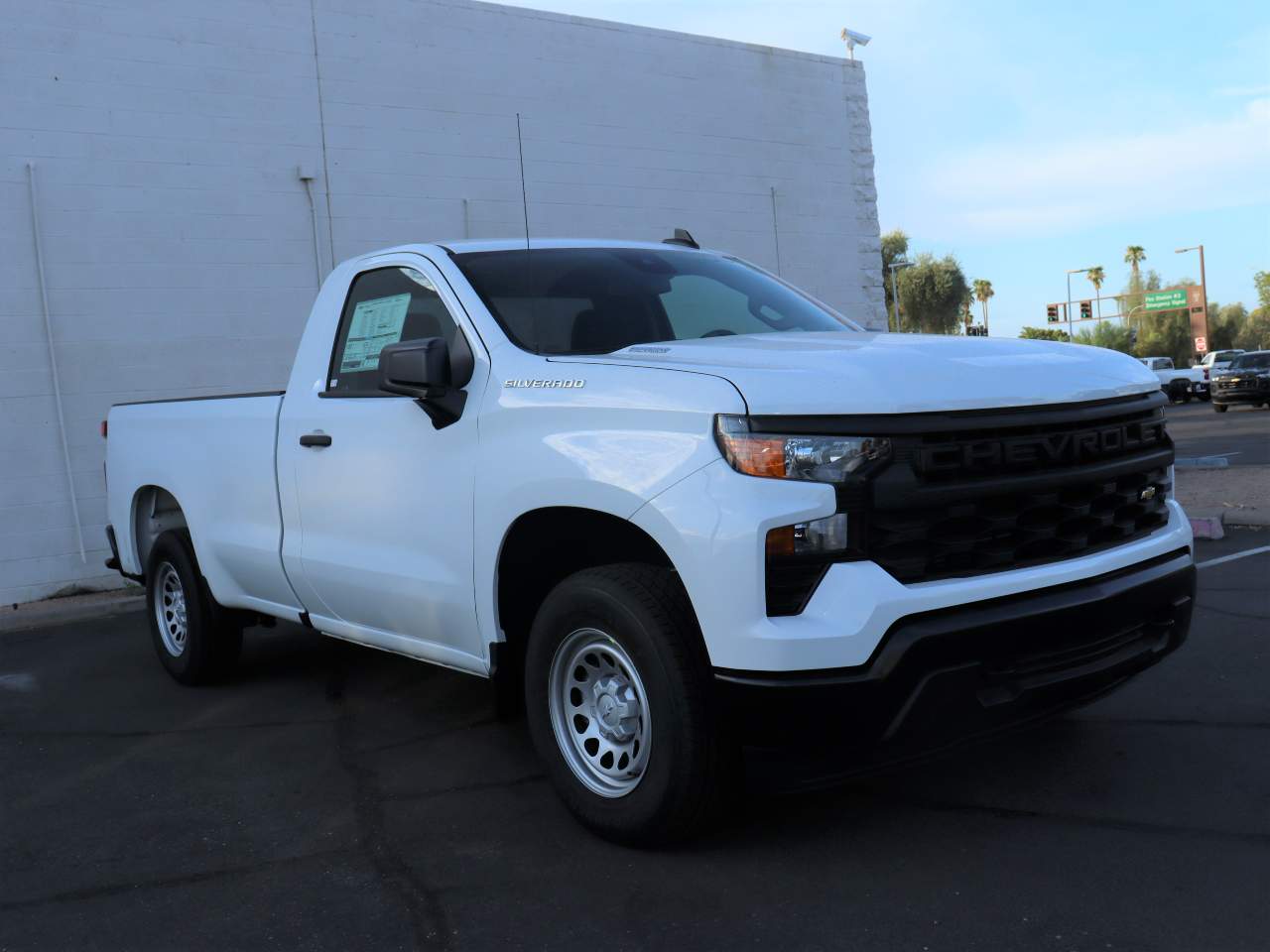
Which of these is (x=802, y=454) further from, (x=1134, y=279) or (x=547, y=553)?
(x=1134, y=279)

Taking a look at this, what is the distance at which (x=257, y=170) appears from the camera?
37.7ft

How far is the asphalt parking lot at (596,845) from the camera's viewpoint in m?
3.15

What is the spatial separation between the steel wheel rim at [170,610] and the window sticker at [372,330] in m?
2.02

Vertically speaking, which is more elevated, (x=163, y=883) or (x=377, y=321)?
(x=377, y=321)

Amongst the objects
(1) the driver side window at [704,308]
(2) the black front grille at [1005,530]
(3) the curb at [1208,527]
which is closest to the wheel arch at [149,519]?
(1) the driver side window at [704,308]

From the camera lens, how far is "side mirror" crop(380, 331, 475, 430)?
401cm

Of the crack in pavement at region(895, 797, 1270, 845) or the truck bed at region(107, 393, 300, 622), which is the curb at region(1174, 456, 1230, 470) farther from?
the truck bed at region(107, 393, 300, 622)

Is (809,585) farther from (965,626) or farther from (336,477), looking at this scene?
(336,477)

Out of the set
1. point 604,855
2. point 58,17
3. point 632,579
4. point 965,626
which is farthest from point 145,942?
point 58,17

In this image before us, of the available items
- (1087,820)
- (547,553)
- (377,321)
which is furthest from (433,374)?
(1087,820)

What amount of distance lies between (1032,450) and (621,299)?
1.84m

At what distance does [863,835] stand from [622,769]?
2.53 ft

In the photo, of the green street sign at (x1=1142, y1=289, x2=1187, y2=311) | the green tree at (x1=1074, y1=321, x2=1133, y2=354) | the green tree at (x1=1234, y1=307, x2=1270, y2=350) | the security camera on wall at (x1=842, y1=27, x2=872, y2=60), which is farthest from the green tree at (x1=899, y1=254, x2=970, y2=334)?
the security camera on wall at (x1=842, y1=27, x2=872, y2=60)

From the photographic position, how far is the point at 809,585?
318 centimetres
